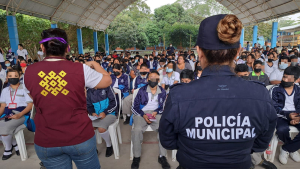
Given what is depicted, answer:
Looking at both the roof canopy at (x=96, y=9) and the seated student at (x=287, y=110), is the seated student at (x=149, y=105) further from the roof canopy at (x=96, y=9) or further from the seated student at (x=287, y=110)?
the roof canopy at (x=96, y=9)

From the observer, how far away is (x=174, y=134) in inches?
42.2

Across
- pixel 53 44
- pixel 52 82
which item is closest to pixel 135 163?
pixel 52 82

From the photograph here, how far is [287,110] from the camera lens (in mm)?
2885

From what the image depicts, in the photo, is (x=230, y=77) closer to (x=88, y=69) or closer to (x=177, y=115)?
(x=177, y=115)

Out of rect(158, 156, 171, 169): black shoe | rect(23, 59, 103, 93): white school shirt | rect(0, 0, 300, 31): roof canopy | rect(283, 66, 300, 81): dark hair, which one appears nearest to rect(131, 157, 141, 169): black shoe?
rect(158, 156, 171, 169): black shoe

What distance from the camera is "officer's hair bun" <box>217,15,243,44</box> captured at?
86cm

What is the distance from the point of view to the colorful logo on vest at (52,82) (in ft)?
4.33

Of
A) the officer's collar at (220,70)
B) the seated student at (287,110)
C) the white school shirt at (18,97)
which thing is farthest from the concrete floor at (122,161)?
the officer's collar at (220,70)

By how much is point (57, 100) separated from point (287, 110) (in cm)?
314

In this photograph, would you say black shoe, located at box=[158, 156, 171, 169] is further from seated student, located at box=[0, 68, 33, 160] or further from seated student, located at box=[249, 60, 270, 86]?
seated student, located at box=[249, 60, 270, 86]

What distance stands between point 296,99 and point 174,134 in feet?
8.97

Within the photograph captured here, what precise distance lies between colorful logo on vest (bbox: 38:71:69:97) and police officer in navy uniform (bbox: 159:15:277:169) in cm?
79

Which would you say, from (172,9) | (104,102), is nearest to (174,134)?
(104,102)

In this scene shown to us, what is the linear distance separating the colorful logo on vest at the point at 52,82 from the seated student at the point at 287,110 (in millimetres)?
2854
